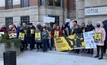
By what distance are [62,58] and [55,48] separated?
2.28m

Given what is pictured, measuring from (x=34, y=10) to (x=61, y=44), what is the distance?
11.8m

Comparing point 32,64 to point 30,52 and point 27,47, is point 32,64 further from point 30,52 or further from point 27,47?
point 27,47

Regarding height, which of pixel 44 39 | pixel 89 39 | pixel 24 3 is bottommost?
pixel 44 39

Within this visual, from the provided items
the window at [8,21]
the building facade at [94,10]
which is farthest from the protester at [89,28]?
the window at [8,21]

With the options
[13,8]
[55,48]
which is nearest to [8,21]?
[13,8]

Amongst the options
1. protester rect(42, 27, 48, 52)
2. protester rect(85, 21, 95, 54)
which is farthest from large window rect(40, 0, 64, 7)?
protester rect(85, 21, 95, 54)

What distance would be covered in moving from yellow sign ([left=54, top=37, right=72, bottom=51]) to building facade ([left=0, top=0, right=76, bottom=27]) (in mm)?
10765

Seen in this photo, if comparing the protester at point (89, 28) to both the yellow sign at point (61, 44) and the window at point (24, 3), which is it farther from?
the window at point (24, 3)

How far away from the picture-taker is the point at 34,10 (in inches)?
973

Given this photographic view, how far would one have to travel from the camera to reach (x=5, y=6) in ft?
93.5

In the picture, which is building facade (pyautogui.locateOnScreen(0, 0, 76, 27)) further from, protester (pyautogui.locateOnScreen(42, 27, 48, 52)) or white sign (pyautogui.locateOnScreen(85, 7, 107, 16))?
protester (pyautogui.locateOnScreen(42, 27, 48, 52))

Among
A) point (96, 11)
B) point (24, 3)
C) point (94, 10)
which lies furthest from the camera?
point (24, 3)

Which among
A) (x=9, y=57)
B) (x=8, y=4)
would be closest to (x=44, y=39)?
(x=9, y=57)

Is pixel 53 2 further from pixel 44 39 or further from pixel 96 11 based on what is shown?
pixel 44 39
